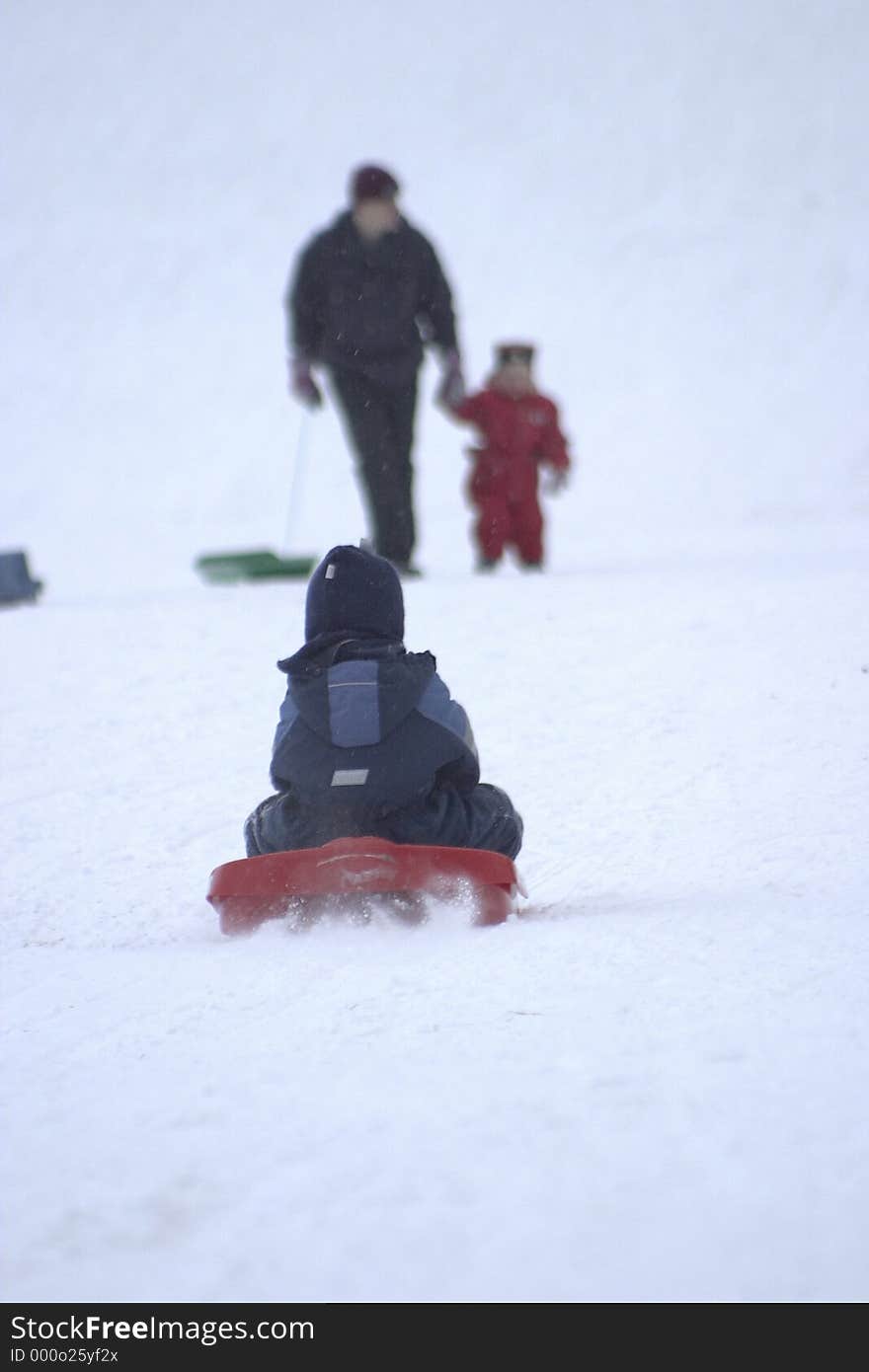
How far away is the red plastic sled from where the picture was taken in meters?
2.45

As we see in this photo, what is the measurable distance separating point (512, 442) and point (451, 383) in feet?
2.01

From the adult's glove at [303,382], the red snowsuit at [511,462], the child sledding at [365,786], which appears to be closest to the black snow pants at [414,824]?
the child sledding at [365,786]

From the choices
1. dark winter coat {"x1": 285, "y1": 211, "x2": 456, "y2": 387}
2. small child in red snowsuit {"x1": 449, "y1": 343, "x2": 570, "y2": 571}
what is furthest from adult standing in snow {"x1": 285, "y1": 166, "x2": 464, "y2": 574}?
small child in red snowsuit {"x1": 449, "y1": 343, "x2": 570, "y2": 571}

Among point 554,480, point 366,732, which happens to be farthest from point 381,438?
point 366,732

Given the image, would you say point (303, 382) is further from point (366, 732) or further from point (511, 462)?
point (366, 732)

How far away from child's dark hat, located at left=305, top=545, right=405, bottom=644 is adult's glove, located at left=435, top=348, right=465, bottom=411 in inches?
136

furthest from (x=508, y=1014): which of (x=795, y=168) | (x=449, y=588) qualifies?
(x=795, y=168)

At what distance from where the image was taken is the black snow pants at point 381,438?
584cm

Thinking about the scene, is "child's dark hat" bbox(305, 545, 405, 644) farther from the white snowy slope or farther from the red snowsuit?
the red snowsuit

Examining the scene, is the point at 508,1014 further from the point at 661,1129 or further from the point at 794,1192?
the point at 794,1192

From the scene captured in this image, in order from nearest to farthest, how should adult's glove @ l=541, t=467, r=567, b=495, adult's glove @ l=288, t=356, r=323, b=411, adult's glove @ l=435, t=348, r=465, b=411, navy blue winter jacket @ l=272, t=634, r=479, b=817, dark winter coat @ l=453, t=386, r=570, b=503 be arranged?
navy blue winter jacket @ l=272, t=634, r=479, b=817, adult's glove @ l=288, t=356, r=323, b=411, adult's glove @ l=435, t=348, r=465, b=411, dark winter coat @ l=453, t=386, r=570, b=503, adult's glove @ l=541, t=467, r=567, b=495

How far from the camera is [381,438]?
19.2ft

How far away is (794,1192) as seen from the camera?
1379 mm

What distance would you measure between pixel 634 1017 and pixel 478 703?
243cm
